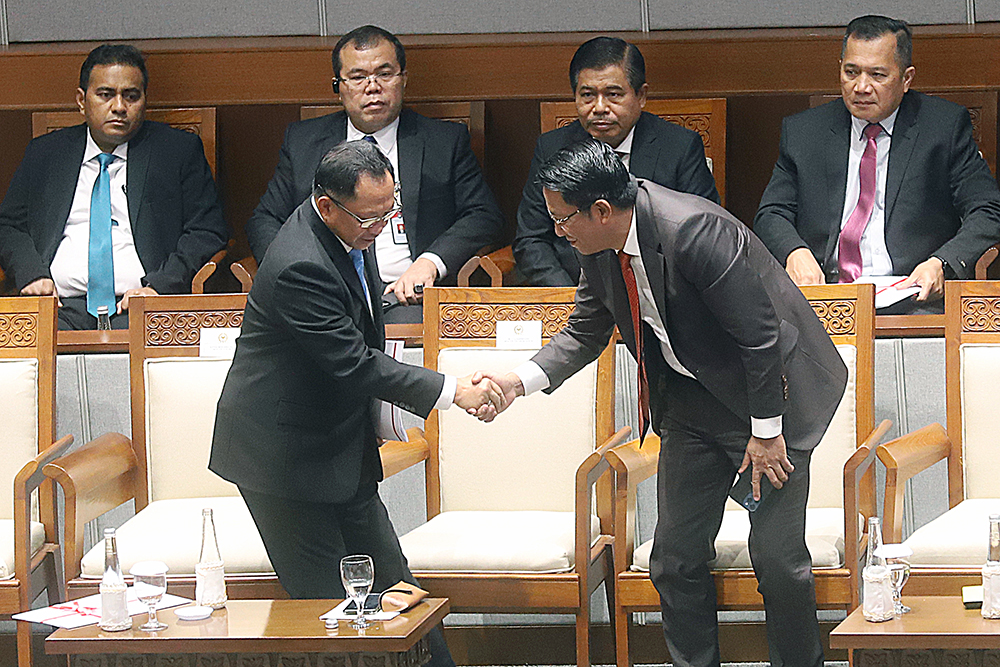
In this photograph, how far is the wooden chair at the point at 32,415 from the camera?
3.02 meters

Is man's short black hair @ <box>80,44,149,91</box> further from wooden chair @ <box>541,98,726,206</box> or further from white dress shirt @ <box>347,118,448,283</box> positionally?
wooden chair @ <box>541,98,726,206</box>

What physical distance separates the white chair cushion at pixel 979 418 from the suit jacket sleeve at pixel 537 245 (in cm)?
113

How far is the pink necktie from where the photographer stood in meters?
3.71

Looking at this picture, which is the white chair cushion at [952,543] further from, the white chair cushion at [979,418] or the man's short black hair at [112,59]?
the man's short black hair at [112,59]

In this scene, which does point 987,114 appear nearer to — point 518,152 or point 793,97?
point 793,97

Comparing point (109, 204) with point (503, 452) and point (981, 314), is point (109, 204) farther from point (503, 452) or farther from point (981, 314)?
point (981, 314)

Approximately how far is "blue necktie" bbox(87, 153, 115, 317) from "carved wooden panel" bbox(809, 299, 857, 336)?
199 centimetres

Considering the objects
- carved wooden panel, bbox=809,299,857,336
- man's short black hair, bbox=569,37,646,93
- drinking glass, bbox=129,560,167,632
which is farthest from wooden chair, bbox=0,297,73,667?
carved wooden panel, bbox=809,299,857,336

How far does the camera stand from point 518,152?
4562mm

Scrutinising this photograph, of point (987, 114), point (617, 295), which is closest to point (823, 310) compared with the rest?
point (617, 295)

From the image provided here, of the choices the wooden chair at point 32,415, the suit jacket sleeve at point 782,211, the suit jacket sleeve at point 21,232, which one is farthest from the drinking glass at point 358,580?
the suit jacket sleeve at point 21,232

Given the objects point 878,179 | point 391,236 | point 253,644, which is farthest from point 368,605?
point 878,179

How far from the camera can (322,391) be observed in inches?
105

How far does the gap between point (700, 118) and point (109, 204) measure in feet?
5.76
